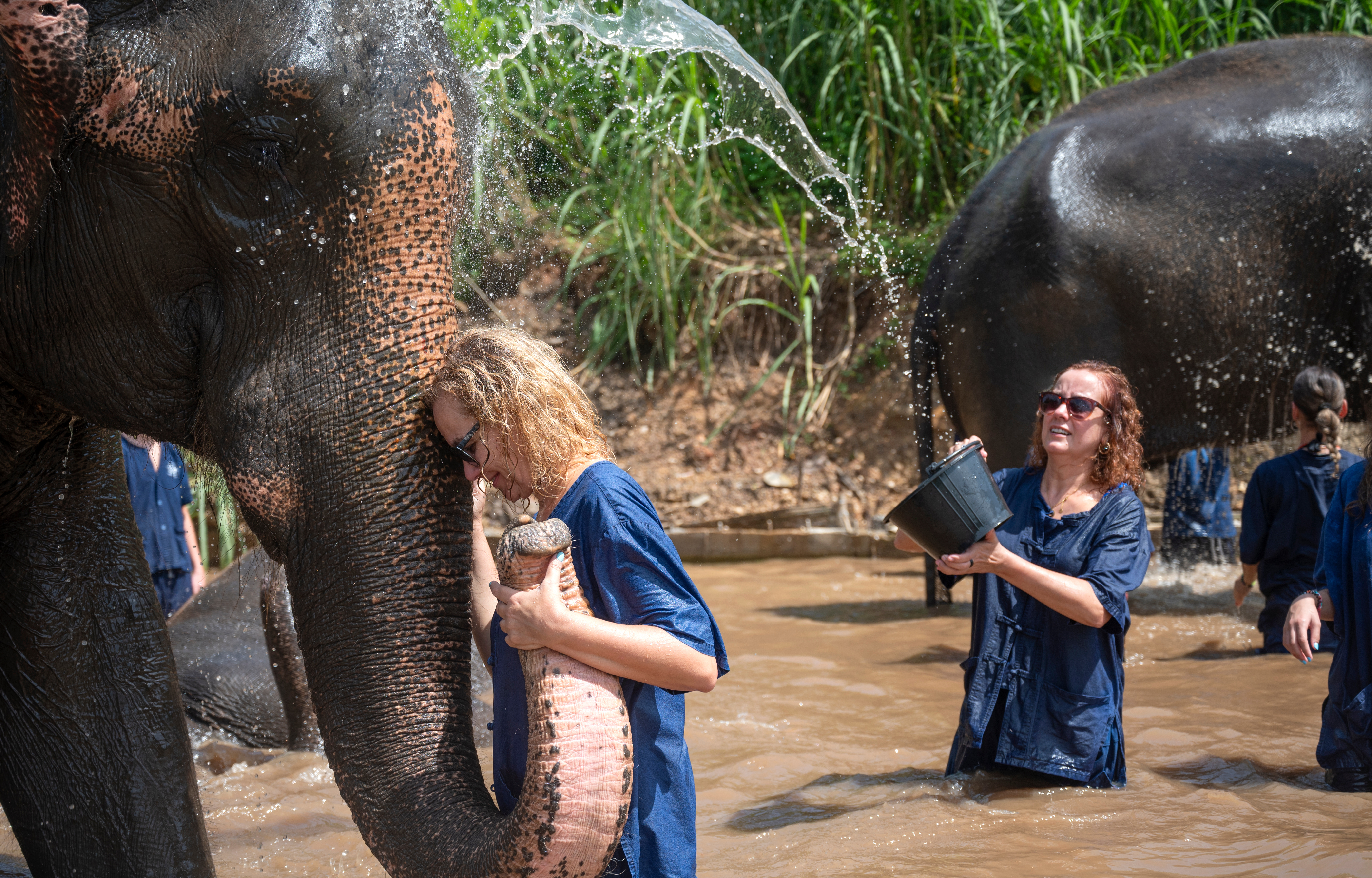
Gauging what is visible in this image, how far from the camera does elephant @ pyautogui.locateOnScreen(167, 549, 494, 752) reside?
3660 millimetres

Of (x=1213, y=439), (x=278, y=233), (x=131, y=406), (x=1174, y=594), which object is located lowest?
(x=1174, y=594)

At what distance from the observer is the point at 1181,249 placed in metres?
4.63

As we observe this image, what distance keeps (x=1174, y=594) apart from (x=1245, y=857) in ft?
11.2

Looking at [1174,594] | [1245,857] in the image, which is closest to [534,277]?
[1174,594]

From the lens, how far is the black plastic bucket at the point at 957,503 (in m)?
2.60

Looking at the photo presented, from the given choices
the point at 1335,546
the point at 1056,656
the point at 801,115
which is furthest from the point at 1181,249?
the point at 801,115

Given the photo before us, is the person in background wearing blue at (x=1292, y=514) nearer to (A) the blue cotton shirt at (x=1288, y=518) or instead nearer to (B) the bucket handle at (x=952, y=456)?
(A) the blue cotton shirt at (x=1288, y=518)

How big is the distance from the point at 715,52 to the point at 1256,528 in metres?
2.87

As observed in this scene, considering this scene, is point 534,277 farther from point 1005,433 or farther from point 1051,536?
point 1051,536

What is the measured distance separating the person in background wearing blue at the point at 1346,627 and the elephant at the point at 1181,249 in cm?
143

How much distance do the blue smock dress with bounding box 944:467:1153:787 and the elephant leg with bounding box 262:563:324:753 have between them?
1.86m

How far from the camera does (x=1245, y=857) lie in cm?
263

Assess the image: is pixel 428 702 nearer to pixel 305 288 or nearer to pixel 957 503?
pixel 305 288

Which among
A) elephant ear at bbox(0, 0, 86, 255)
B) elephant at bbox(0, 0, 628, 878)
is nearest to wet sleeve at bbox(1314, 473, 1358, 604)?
elephant at bbox(0, 0, 628, 878)
